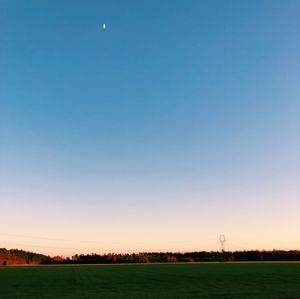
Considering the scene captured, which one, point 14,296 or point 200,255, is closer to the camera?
point 14,296

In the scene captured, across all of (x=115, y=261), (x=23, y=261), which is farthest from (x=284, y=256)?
(x=23, y=261)

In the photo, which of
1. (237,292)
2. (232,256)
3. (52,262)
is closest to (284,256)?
(232,256)

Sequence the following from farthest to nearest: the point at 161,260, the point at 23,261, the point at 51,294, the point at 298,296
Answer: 1. the point at 23,261
2. the point at 161,260
3. the point at 51,294
4. the point at 298,296

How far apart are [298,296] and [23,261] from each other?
4540 inches

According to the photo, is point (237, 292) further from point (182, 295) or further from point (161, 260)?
point (161, 260)

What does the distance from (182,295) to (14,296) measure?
7.84m

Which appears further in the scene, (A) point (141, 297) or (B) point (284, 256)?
(B) point (284, 256)

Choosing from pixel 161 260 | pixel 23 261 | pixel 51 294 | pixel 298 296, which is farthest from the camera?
pixel 23 261

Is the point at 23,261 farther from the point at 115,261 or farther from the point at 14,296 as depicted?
the point at 14,296

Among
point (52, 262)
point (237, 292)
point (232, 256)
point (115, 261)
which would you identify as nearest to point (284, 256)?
point (232, 256)

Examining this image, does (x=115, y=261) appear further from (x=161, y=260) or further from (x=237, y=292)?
(x=237, y=292)

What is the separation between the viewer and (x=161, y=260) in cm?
11050

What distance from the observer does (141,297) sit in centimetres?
2023

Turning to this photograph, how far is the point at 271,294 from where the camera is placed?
2114 centimetres
